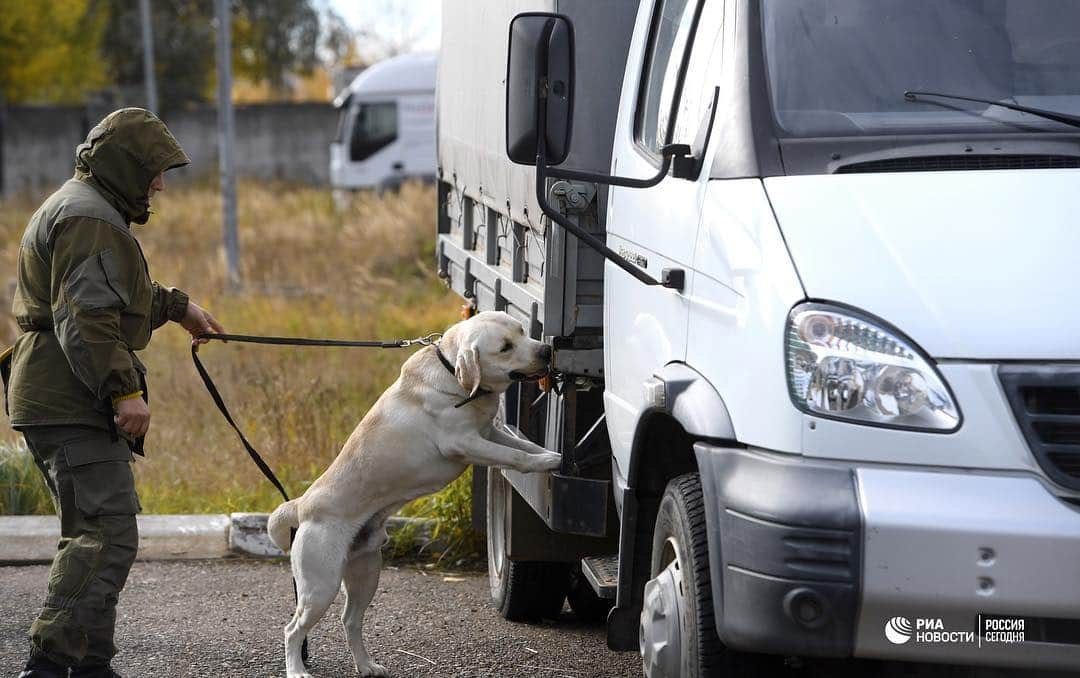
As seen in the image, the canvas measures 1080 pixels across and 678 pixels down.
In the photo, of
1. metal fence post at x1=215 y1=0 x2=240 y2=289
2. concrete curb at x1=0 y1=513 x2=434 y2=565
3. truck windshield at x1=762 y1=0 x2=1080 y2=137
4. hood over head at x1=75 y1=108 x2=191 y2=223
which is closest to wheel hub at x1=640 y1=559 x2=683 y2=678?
truck windshield at x1=762 y1=0 x2=1080 y2=137

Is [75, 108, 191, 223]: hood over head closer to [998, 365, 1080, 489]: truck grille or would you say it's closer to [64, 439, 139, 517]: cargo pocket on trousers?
[64, 439, 139, 517]: cargo pocket on trousers

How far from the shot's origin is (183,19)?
47.2m

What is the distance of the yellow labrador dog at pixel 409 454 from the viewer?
4836 millimetres

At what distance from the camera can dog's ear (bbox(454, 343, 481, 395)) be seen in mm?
4801

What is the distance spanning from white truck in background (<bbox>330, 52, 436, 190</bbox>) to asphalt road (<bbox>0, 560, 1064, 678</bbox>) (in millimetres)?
23725

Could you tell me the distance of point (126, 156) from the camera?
4660 millimetres

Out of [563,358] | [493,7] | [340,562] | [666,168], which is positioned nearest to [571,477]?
[563,358]

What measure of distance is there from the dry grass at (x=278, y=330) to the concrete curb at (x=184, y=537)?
1.60 feet

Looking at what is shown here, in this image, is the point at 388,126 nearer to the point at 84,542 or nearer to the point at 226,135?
the point at 226,135

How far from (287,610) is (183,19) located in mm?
43907

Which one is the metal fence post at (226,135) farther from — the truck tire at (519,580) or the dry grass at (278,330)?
the truck tire at (519,580)

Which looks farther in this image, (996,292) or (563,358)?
(563,358)

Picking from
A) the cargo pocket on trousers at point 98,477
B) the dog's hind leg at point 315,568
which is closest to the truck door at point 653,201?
the dog's hind leg at point 315,568

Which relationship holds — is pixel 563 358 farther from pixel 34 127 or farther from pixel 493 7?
pixel 34 127
